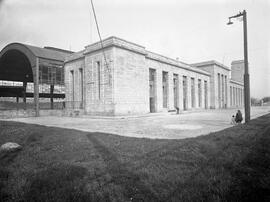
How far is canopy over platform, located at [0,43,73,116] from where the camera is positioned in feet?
95.1

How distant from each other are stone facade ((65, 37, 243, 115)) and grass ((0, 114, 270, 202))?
688 inches

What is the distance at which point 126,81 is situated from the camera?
25.9m

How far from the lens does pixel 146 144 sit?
660cm

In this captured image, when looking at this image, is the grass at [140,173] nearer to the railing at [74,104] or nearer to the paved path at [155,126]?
the paved path at [155,126]

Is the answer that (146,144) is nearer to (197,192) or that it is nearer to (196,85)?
(197,192)

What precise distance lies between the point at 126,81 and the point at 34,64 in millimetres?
16324

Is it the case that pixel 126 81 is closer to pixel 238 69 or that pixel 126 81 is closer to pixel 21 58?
pixel 21 58

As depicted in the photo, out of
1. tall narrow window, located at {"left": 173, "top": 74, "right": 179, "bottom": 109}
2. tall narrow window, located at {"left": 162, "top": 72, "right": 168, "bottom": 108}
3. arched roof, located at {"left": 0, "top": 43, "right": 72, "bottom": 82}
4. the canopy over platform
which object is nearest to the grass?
the canopy over platform

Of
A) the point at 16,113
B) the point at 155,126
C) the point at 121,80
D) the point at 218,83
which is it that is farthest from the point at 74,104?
the point at 218,83

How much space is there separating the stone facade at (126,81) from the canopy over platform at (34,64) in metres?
2.36

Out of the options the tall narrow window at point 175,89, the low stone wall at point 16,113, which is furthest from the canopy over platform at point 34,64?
the tall narrow window at point 175,89

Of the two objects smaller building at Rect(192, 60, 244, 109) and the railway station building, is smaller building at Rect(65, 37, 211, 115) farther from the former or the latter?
smaller building at Rect(192, 60, 244, 109)

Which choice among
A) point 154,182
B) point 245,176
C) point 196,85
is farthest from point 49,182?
point 196,85

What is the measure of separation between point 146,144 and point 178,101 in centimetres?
3386
